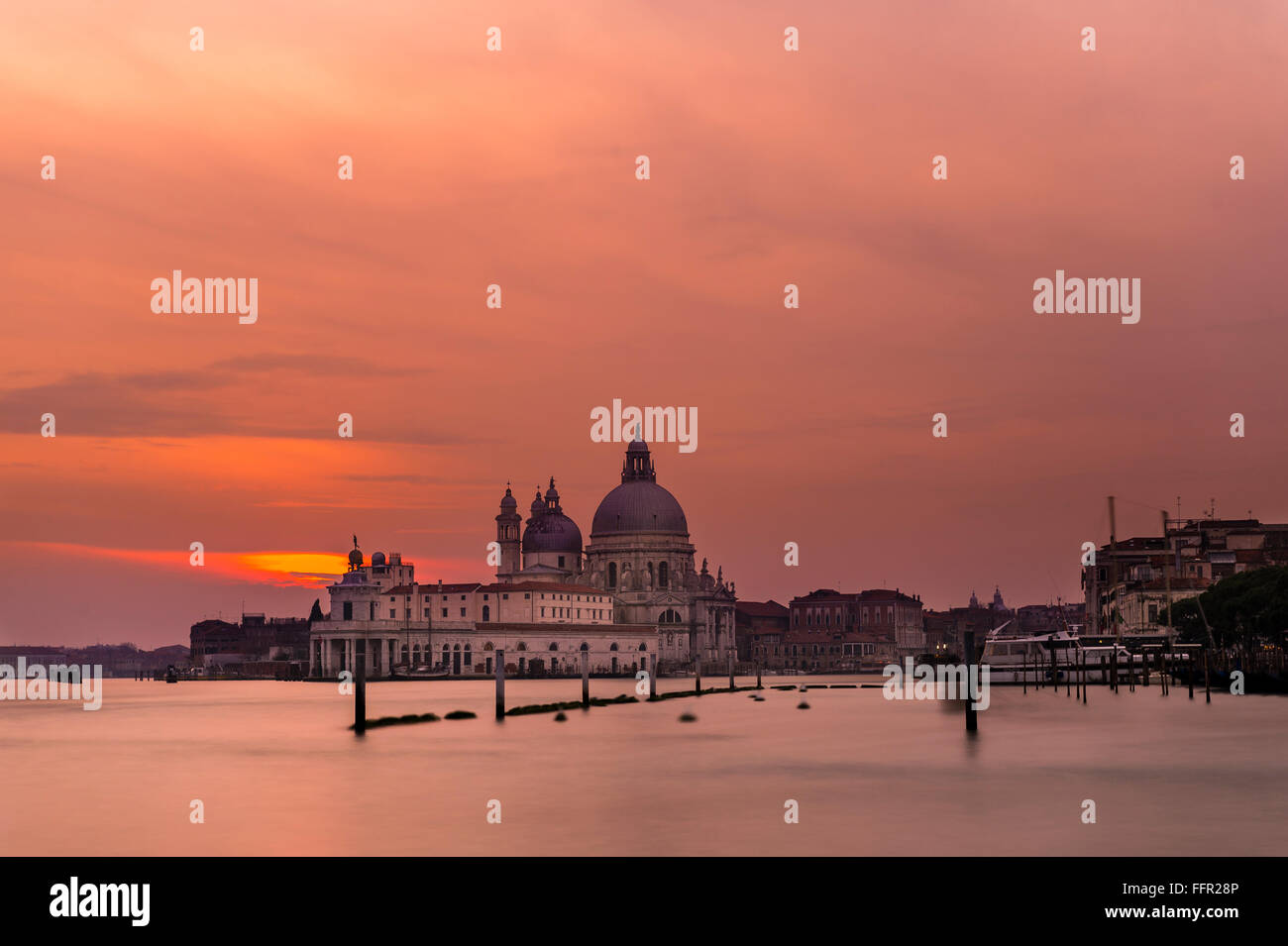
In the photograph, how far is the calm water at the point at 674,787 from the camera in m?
29.8

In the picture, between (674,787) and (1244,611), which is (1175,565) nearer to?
(1244,611)

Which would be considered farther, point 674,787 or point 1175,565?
point 1175,565

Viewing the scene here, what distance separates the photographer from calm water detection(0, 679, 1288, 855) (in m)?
29.8

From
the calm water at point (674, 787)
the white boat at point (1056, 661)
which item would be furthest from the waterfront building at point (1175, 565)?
the calm water at point (674, 787)

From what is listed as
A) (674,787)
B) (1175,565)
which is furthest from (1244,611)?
(1175,565)

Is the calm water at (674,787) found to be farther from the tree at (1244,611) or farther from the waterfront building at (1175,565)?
the waterfront building at (1175,565)

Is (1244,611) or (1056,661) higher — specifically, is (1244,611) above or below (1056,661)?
above

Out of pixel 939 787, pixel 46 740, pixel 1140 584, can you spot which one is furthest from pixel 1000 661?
pixel 939 787

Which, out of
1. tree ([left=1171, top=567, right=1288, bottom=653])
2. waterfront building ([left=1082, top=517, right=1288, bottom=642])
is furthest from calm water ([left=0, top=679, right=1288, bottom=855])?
waterfront building ([left=1082, top=517, right=1288, bottom=642])

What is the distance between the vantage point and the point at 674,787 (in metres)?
39.9

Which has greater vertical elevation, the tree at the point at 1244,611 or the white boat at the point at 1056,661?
the tree at the point at 1244,611

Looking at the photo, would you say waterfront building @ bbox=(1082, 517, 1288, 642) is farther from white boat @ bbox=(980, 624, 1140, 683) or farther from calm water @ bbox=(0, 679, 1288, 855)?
calm water @ bbox=(0, 679, 1288, 855)

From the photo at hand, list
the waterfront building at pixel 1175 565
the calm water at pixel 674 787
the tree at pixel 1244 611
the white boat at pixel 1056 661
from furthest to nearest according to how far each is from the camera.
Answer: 1. the waterfront building at pixel 1175 565
2. the white boat at pixel 1056 661
3. the tree at pixel 1244 611
4. the calm water at pixel 674 787
